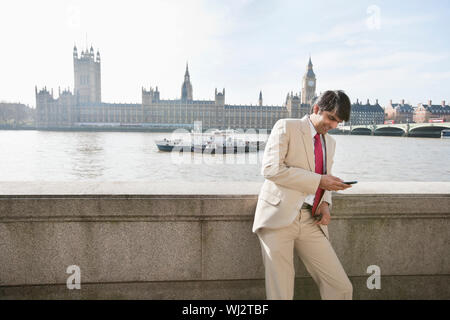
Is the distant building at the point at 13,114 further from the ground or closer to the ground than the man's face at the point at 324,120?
further from the ground

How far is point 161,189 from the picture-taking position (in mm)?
1445

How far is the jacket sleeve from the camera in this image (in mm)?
1131

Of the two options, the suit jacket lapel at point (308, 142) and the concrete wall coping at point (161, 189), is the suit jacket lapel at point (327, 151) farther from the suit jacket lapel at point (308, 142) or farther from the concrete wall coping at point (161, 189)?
the concrete wall coping at point (161, 189)

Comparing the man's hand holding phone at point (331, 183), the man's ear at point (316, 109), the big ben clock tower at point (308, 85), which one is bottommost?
the man's hand holding phone at point (331, 183)

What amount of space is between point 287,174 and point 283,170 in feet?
0.06

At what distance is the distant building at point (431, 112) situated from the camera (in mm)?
61781

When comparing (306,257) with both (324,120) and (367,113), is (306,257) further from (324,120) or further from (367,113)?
(367,113)

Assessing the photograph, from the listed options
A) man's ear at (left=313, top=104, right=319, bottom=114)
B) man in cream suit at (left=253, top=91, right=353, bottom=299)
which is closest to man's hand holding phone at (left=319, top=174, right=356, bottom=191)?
man in cream suit at (left=253, top=91, right=353, bottom=299)

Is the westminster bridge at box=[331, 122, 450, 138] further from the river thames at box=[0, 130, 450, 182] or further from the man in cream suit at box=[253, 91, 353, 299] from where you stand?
the man in cream suit at box=[253, 91, 353, 299]

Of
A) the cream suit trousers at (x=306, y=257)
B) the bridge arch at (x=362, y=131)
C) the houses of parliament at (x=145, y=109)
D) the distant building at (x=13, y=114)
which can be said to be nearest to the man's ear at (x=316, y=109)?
the cream suit trousers at (x=306, y=257)

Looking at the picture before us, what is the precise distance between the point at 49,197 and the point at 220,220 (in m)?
0.66

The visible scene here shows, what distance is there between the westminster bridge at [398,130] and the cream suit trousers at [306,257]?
3460 centimetres

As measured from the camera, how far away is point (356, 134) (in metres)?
47.7
